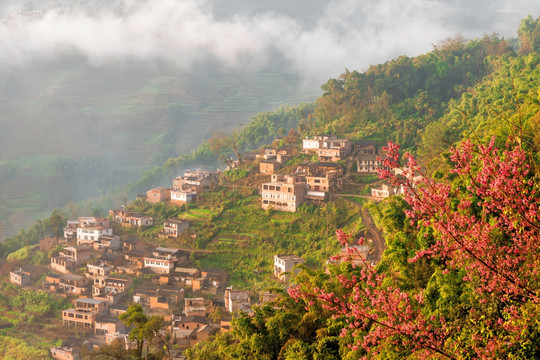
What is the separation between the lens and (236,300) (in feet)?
62.6

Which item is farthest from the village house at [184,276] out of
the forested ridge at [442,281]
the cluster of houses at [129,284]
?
the forested ridge at [442,281]

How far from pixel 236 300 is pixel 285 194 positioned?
21.5 feet

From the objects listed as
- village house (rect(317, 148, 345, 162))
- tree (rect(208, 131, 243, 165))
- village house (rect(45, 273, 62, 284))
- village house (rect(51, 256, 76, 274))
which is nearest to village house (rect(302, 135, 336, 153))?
village house (rect(317, 148, 345, 162))

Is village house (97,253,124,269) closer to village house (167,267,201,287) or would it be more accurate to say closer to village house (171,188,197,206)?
village house (167,267,201,287)

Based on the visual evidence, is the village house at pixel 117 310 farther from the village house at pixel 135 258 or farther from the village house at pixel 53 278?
the village house at pixel 53 278

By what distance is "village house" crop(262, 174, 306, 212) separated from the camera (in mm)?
24234

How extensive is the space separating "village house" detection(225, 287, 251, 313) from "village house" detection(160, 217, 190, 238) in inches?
233

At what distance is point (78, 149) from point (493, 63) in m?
44.9

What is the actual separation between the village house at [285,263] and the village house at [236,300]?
1.58 m

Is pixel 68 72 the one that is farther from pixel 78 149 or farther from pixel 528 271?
pixel 528 271

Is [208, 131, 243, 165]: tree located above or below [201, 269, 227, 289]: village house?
above

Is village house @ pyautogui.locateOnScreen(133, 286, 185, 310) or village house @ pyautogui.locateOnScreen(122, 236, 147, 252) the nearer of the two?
village house @ pyautogui.locateOnScreen(133, 286, 185, 310)

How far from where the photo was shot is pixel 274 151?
3033 centimetres

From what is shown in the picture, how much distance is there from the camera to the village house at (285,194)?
79.5 ft
